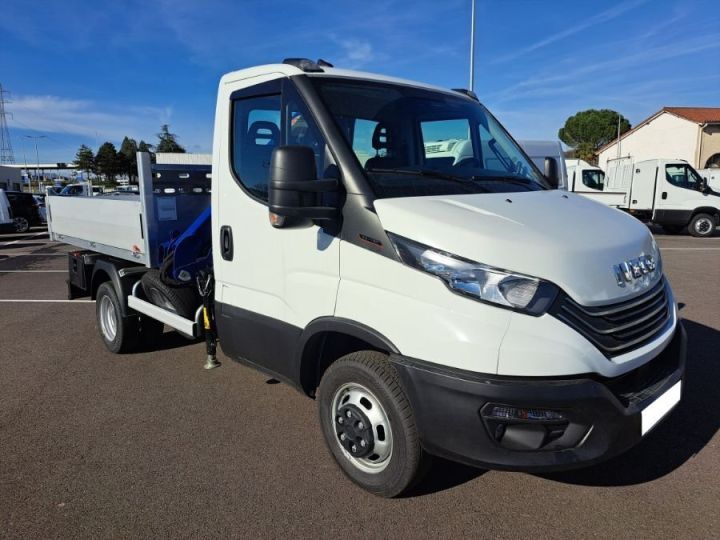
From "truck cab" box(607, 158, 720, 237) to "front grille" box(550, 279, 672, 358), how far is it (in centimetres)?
1714

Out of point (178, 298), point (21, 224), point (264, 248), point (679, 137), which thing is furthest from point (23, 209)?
point (679, 137)

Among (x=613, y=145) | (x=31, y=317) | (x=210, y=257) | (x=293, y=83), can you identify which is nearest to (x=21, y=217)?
(x=31, y=317)

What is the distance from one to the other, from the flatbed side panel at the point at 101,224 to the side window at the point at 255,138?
5.52 ft

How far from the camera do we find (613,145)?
158 feet

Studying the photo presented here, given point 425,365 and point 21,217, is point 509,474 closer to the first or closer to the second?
point 425,365

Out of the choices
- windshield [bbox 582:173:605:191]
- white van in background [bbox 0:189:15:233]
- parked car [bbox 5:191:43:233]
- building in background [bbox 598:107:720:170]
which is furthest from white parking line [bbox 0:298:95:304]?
building in background [bbox 598:107:720:170]

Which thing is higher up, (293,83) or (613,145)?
(613,145)

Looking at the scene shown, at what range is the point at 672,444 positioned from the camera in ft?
11.4

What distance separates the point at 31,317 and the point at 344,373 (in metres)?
6.35

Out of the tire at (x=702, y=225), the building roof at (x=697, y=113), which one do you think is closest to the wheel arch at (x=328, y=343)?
the tire at (x=702, y=225)

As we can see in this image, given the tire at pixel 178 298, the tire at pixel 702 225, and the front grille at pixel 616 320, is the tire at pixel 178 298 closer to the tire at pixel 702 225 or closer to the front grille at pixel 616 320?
the front grille at pixel 616 320

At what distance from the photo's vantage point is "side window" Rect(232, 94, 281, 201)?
3.36 meters

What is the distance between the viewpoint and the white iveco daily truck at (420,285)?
2.37 meters

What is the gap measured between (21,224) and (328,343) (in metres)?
23.3
